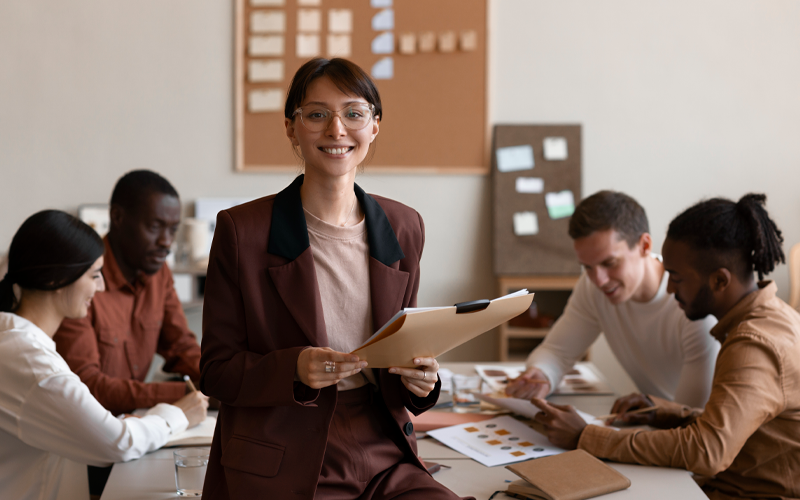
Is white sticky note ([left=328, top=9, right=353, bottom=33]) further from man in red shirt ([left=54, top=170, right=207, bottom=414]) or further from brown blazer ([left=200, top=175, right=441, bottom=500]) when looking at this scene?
brown blazer ([left=200, top=175, right=441, bottom=500])

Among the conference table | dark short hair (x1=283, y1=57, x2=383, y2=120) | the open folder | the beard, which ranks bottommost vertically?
the conference table

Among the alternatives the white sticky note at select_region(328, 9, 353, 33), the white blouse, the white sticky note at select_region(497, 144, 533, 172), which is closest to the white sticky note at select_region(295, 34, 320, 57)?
the white sticky note at select_region(328, 9, 353, 33)

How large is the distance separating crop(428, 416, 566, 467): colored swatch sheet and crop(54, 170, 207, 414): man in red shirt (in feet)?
3.37

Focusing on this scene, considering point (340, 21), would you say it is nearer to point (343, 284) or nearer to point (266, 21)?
point (266, 21)

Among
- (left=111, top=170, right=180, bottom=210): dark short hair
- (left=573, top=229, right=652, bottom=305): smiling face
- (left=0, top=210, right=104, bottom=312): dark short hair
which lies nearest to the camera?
(left=0, top=210, right=104, bottom=312): dark short hair

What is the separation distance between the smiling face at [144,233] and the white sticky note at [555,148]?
2.41 metres

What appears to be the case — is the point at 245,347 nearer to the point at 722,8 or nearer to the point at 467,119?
the point at 467,119

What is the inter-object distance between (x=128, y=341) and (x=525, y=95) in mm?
2739

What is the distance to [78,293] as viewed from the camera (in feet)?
5.70

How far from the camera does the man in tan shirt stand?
151cm

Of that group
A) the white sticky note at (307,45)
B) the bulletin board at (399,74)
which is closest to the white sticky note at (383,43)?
the bulletin board at (399,74)

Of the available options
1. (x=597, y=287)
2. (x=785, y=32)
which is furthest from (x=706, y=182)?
(x=597, y=287)

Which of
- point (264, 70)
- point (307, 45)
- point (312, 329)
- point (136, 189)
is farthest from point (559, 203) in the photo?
point (312, 329)

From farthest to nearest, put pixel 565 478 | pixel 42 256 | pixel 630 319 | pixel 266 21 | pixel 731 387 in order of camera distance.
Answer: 1. pixel 266 21
2. pixel 630 319
3. pixel 42 256
4. pixel 731 387
5. pixel 565 478
